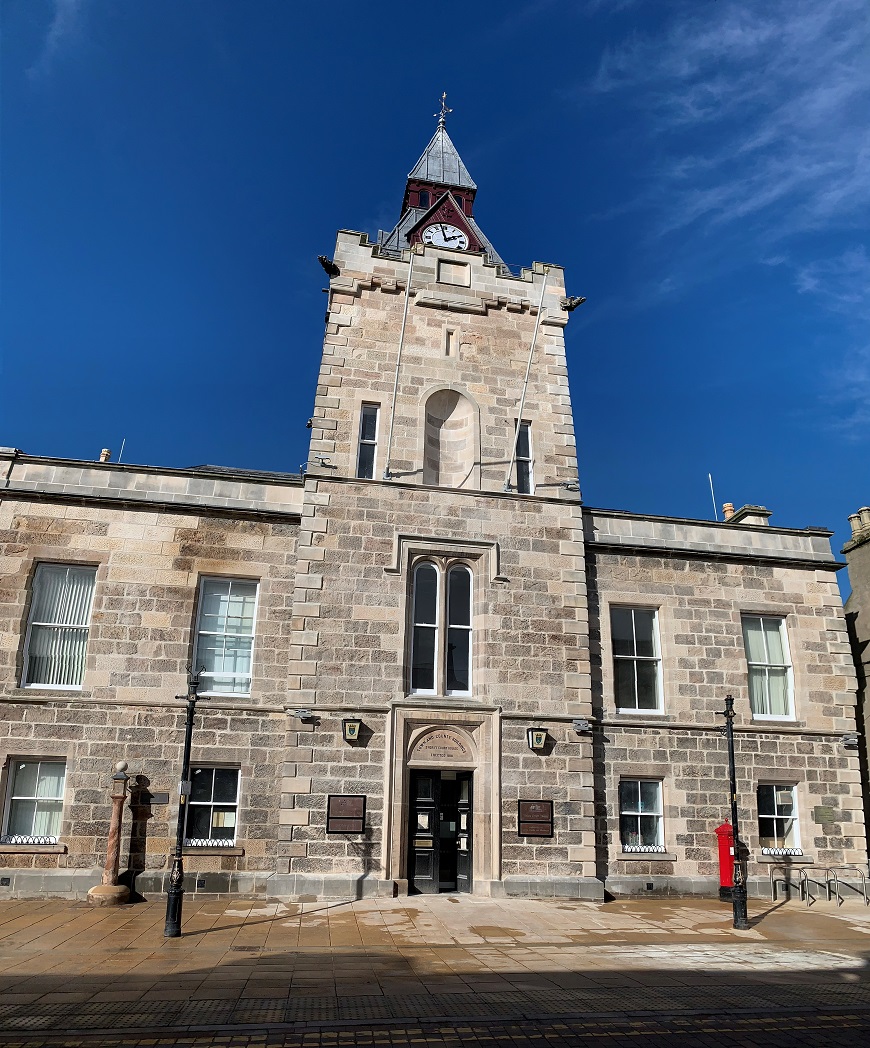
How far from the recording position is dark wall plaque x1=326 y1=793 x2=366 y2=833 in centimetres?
1486

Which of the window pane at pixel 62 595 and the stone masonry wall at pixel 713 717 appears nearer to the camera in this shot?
the window pane at pixel 62 595

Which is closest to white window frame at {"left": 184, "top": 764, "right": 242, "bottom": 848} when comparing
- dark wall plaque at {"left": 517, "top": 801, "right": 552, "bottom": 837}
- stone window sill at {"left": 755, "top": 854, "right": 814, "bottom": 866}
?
dark wall plaque at {"left": 517, "top": 801, "right": 552, "bottom": 837}

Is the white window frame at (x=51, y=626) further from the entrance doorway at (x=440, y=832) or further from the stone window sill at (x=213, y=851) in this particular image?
the entrance doorway at (x=440, y=832)

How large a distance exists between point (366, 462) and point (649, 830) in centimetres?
1031

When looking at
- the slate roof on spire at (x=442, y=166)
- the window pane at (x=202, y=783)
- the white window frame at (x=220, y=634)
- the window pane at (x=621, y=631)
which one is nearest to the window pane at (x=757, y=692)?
the window pane at (x=621, y=631)

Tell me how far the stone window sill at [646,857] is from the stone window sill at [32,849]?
1116cm

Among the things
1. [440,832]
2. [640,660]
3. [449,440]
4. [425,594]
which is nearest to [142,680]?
[425,594]

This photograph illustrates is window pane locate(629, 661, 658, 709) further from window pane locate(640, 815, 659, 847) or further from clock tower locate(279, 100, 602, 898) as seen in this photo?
window pane locate(640, 815, 659, 847)

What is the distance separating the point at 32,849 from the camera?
14.5 m

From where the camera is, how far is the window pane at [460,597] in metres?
17.0

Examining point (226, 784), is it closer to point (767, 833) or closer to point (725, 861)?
point (725, 861)

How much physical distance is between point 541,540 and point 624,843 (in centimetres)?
681

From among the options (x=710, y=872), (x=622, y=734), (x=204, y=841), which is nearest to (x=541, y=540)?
(x=622, y=734)

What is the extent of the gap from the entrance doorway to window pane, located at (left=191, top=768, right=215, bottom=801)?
4058mm
